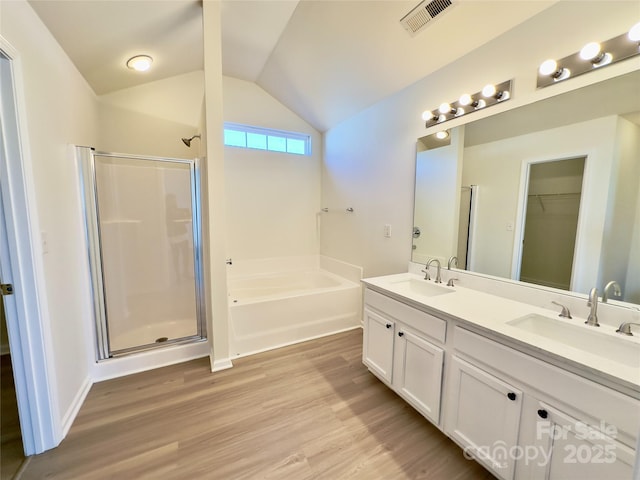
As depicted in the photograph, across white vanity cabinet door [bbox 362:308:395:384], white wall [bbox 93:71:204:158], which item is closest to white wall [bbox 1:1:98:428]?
white wall [bbox 93:71:204:158]

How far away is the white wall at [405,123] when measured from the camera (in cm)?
136

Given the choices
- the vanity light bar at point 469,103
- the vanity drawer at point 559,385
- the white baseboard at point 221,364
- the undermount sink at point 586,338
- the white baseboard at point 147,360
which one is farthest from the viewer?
the white baseboard at point 221,364

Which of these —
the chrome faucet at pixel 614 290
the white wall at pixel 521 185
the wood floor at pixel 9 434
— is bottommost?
the wood floor at pixel 9 434

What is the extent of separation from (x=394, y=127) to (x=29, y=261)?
2.80 m

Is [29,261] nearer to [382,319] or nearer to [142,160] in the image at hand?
[142,160]

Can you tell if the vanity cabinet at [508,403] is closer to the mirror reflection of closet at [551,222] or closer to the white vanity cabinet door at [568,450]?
the white vanity cabinet door at [568,450]

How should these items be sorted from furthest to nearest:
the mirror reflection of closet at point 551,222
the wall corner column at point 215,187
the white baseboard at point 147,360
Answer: the white baseboard at point 147,360, the wall corner column at point 215,187, the mirror reflection of closet at point 551,222

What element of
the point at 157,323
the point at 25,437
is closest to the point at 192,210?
the point at 157,323

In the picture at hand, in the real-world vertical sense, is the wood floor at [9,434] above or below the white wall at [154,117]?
below

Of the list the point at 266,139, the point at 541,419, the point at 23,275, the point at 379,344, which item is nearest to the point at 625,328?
the point at 541,419

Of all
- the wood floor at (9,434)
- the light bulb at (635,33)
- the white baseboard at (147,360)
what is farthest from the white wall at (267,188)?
the light bulb at (635,33)

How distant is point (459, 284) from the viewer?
1982 millimetres

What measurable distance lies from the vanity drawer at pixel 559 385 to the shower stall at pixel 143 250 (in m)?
2.29

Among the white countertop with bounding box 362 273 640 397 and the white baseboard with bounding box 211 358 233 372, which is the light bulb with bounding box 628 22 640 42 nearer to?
the white countertop with bounding box 362 273 640 397
